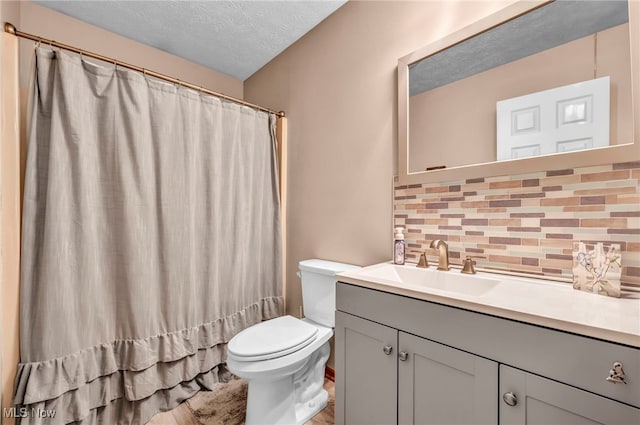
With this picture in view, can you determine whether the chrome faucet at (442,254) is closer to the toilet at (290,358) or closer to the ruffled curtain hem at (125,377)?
the toilet at (290,358)

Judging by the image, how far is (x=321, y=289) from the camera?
1.70 m

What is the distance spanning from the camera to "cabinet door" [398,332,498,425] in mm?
796

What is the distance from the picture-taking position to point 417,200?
144cm

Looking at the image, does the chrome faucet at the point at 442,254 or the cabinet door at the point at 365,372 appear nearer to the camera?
the cabinet door at the point at 365,372

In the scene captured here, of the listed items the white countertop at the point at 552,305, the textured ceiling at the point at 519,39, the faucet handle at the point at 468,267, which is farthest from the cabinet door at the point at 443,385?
the textured ceiling at the point at 519,39

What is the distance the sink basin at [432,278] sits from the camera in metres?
1.10

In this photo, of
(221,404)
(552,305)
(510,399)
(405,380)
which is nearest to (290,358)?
(405,380)

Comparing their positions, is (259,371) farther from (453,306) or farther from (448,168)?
(448,168)

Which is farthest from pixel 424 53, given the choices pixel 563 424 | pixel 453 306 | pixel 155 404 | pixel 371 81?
pixel 155 404

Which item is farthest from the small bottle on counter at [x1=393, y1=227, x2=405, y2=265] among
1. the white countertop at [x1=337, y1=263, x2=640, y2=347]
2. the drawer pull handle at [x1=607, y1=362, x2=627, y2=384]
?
the drawer pull handle at [x1=607, y1=362, x2=627, y2=384]

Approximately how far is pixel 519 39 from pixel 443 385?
136cm

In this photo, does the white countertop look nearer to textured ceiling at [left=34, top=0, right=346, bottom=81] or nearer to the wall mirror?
the wall mirror

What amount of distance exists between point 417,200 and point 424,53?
742 mm

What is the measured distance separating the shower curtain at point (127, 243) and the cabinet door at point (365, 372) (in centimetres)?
101
